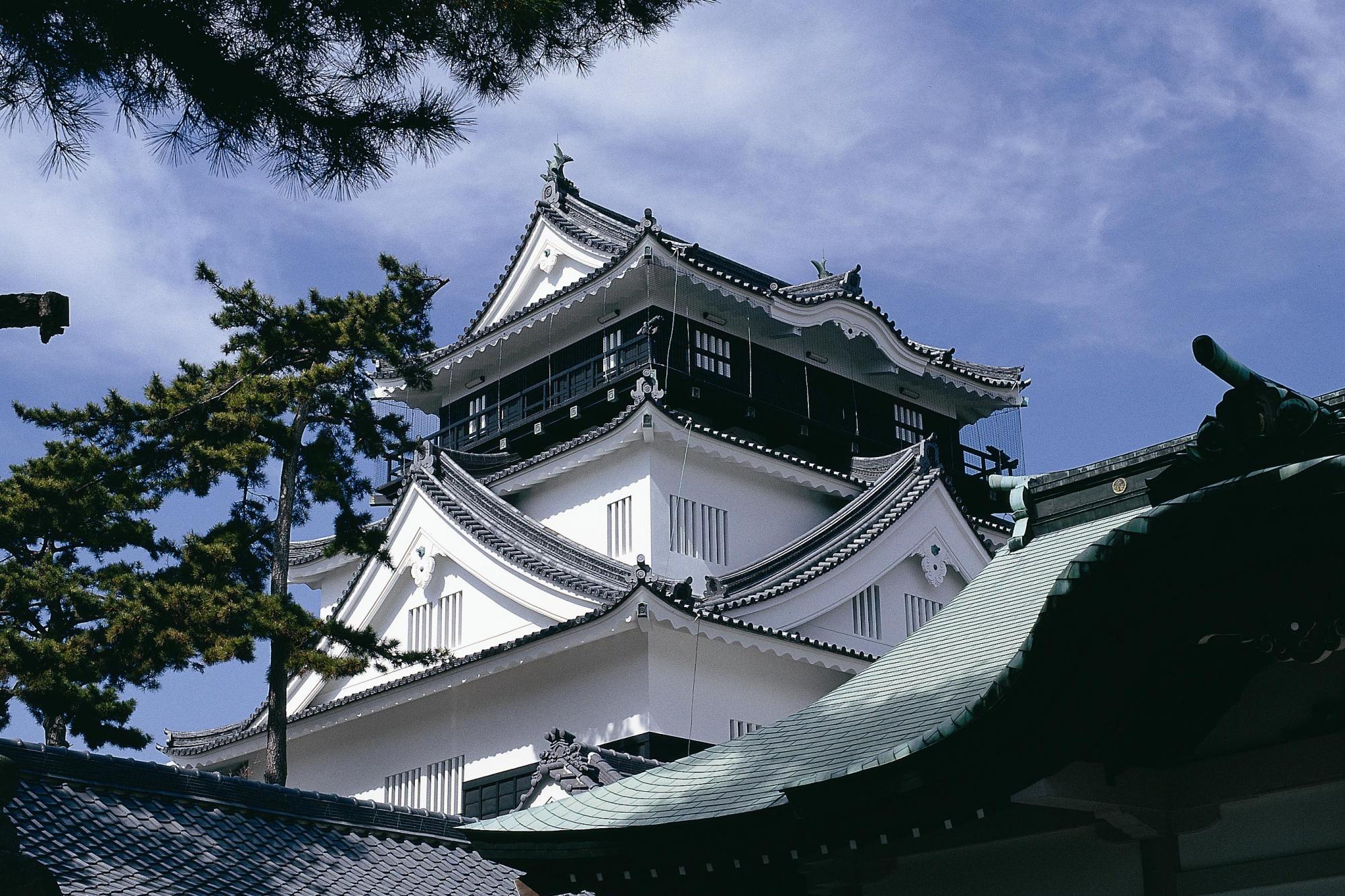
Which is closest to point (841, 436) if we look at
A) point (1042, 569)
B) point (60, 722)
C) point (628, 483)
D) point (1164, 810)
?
point (628, 483)

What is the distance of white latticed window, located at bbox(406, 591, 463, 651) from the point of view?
23766 millimetres

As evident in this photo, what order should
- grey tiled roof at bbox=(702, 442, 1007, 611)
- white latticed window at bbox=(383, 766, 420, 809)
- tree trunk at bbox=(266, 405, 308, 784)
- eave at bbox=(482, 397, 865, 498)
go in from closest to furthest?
tree trunk at bbox=(266, 405, 308, 784)
grey tiled roof at bbox=(702, 442, 1007, 611)
white latticed window at bbox=(383, 766, 420, 809)
eave at bbox=(482, 397, 865, 498)

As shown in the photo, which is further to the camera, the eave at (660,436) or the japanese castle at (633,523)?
the eave at (660,436)

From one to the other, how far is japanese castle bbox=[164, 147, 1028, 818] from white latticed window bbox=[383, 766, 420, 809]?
0.04 m

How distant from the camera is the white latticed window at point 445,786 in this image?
21.8 meters

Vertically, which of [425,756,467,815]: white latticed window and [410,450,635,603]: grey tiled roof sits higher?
[410,450,635,603]: grey tiled roof

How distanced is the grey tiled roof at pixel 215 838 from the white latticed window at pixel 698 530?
1037 cm

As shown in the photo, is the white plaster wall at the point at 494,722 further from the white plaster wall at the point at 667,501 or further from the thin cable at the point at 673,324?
the thin cable at the point at 673,324

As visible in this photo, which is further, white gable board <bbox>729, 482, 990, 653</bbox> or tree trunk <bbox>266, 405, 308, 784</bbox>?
white gable board <bbox>729, 482, 990, 653</bbox>

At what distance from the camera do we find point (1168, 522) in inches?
233

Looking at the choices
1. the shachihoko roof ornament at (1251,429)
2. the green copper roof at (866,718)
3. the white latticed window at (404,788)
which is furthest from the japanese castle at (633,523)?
the shachihoko roof ornament at (1251,429)

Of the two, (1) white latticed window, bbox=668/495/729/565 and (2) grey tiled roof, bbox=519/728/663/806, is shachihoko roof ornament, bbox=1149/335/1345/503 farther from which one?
(1) white latticed window, bbox=668/495/729/565

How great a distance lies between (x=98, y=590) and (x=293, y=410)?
146 inches

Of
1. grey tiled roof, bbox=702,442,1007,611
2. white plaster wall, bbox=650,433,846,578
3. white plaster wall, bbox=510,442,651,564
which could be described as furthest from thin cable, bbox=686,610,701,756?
white plaster wall, bbox=510,442,651,564
